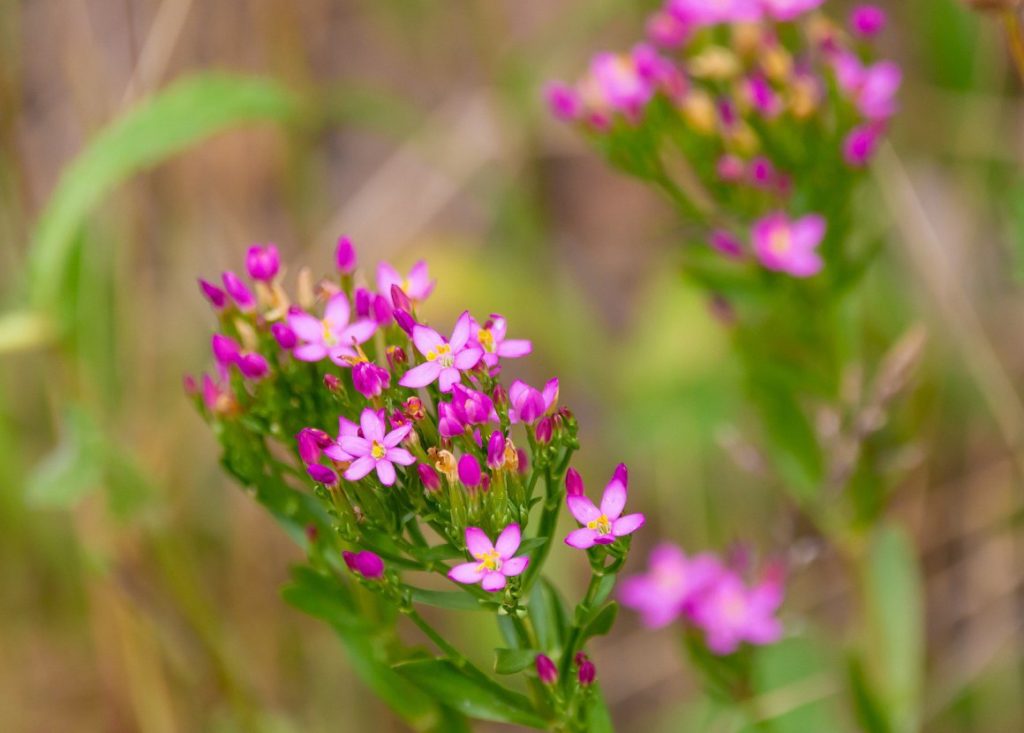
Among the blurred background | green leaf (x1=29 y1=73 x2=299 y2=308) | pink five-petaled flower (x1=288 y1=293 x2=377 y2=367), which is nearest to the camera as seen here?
pink five-petaled flower (x1=288 y1=293 x2=377 y2=367)

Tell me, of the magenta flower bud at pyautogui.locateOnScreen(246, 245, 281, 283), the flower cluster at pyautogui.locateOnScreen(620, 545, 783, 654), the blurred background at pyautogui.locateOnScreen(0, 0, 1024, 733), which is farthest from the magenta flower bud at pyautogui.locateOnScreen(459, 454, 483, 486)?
the blurred background at pyautogui.locateOnScreen(0, 0, 1024, 733)

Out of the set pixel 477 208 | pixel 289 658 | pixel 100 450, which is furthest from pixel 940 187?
pixel 100 450

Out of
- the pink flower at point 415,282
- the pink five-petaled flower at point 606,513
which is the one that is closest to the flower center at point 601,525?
the pink five-petaled flower at point 606,513

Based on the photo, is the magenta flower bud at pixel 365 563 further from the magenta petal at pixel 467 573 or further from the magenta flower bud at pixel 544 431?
the magenta flower bud at pixel 544 431

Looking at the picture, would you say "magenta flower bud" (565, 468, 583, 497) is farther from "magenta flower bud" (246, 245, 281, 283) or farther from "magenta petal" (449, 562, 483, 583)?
"magenta flower bud" (246, 245, 281, 283)

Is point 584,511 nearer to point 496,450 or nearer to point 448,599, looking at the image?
point 496,450
